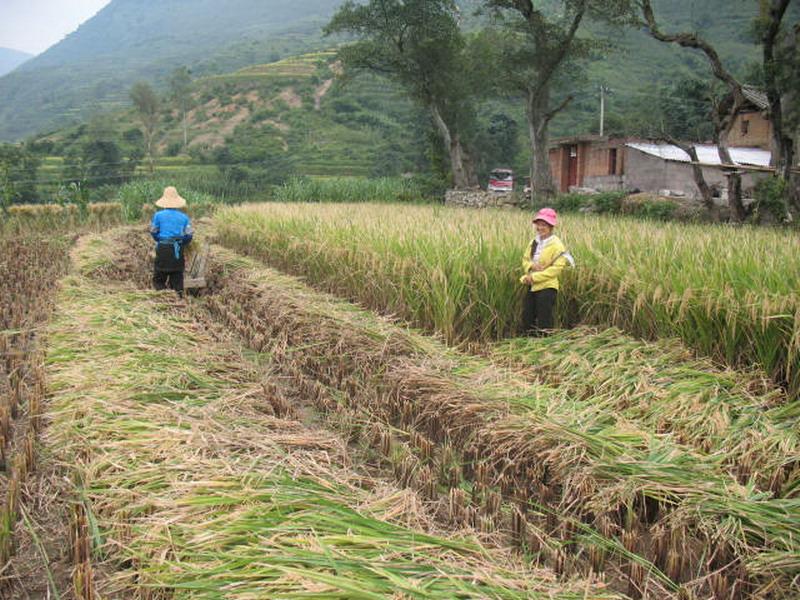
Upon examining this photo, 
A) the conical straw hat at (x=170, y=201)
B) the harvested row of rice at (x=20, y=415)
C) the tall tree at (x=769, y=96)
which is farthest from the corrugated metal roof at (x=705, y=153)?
the harvested row of rice at (x=20, y=415)

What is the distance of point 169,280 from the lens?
21.4 ft

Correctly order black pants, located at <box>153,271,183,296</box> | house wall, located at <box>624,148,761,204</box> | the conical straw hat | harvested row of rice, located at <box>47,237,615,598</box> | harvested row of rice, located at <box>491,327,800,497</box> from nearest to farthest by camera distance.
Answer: harvested row of rice, located at <box>47,237,615,598</box>
harvested row of rice, located at <box>491,327,800,497</box>
black pants, located at <box>153,271,183,296</box>
the conical straw hat
house wall, located at <box>624,148,761,204</box>

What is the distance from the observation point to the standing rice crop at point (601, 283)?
361 cm

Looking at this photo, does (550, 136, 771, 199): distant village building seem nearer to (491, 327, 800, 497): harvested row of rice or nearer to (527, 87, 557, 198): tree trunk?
(527, 87, 557, 198): tree trunk

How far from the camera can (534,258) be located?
15.2ft

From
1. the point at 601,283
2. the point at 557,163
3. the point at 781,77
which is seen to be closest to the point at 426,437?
the point at 601,283

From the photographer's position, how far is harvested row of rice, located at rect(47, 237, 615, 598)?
1.76 m

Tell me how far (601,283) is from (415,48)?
20864mm

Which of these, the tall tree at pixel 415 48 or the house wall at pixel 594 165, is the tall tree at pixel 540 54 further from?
the house wall at pixel 594 165

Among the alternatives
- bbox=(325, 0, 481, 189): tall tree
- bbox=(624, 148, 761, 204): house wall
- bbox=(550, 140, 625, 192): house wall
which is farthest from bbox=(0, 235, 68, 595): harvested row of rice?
bbox=(550, 140, 625, 192): house wall

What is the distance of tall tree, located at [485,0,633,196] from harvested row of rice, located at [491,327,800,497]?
622 inches

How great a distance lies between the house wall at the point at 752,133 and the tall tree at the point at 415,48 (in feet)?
36.6

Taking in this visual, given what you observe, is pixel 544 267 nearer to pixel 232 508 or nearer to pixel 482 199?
pixel 232 508

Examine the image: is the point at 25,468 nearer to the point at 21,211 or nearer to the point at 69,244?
the point at 69,244
